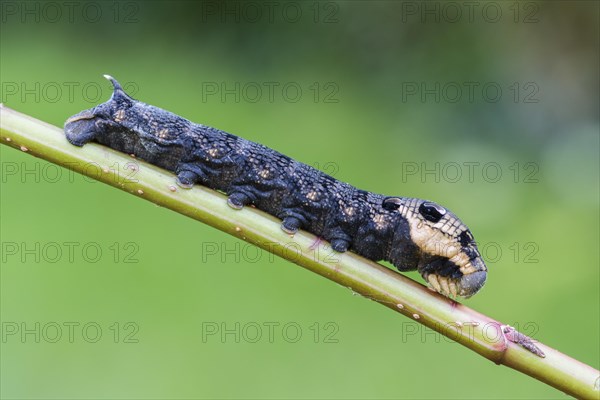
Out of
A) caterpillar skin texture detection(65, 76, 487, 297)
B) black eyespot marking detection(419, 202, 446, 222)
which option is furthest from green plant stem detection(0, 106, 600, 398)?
black eyespot marking detection(419, 202, 446, 222)

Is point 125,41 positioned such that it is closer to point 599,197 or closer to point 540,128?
point 540,128

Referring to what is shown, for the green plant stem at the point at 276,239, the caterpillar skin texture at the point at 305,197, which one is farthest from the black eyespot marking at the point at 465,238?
the green plant stem at the point at 276,239

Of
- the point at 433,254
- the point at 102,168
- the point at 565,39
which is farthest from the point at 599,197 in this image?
the point at 102,168

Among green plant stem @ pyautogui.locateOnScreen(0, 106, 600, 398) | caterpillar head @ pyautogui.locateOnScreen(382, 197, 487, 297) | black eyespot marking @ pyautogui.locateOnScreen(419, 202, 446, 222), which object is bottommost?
green plant stem @ pyautogui.locateOnScreen(0, 106, 600, 398)

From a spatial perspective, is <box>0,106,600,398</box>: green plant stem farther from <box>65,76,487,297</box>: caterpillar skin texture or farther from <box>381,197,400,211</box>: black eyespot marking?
<box>381,197,400,211</box>: black eyespot marking

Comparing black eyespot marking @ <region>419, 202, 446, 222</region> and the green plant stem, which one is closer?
the green plant stem

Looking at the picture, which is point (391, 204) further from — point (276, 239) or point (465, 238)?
point (276, 239)
